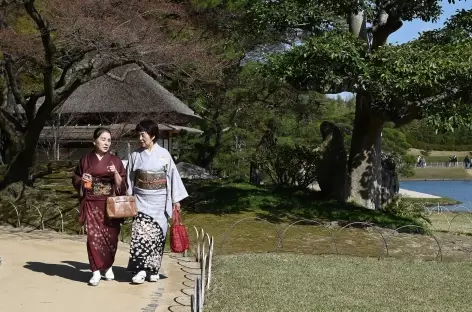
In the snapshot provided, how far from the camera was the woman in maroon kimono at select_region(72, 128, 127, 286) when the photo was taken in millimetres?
6277

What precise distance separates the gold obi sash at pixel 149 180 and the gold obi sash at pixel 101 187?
10.5 inches

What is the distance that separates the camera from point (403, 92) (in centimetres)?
1045

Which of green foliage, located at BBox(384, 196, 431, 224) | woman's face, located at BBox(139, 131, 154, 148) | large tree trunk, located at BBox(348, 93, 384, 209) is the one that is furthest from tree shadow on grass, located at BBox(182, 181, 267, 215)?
woman's face, located at BBox(139, 131, 154, 148)

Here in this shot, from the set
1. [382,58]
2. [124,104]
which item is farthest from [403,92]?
[124,104]

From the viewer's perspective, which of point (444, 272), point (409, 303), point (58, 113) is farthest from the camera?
point (58, 113)

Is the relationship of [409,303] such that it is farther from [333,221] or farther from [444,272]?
[333,221]

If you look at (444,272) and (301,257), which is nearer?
(444,272)

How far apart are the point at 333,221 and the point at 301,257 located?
3.37 meters

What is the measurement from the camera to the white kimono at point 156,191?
21.0 ft

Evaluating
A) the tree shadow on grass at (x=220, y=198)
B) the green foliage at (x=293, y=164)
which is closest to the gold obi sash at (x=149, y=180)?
the tree shadow on grass at (x=220, y=198)

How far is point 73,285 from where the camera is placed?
20.2ft

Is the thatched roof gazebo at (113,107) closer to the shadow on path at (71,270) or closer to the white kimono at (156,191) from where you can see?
the shadow on path at (71,270)

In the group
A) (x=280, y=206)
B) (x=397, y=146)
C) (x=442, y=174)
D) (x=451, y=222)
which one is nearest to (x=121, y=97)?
(x=280, y=206)

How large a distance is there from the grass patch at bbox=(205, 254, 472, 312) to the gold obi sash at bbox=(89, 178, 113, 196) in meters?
1.37
